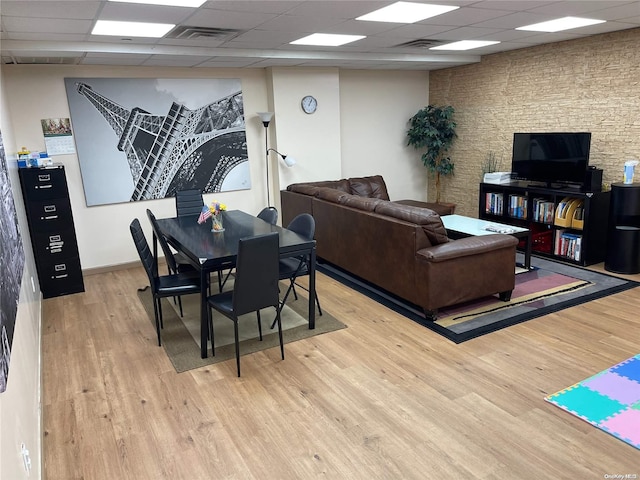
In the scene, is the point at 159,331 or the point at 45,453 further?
the point at 159,331

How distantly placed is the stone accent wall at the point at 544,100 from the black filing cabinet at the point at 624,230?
494mm

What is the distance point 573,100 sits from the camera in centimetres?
543

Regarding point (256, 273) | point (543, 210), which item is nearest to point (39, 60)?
point (256, 273)

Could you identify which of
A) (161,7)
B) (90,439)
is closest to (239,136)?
(161,7)

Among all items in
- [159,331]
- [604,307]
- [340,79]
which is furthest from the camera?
[340,79]

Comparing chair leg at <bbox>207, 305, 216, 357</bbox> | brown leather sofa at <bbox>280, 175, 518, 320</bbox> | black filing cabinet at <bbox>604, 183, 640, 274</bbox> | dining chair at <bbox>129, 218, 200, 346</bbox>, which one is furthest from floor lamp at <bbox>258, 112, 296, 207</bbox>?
black filing cabinet at <bbox>604, 183, 640, 274</bbox>

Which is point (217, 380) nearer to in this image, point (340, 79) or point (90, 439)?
point (90, 439)

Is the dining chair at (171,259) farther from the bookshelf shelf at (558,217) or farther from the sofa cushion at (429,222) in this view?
the bookshelf shelf at (558,217)

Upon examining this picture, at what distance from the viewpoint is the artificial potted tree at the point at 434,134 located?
6.94 meters

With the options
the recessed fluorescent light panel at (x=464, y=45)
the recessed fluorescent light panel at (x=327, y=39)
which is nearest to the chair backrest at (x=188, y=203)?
the recessed fluorescent light panel at (x=327, y=39)

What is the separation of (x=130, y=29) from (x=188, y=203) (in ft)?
6.16

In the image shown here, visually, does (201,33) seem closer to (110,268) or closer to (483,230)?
(110,268)

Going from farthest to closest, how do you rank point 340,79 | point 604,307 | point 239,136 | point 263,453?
point 340,79 → point 239,136 → point 604,307 → point 263,453

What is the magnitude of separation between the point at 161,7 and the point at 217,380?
261 centimetres
